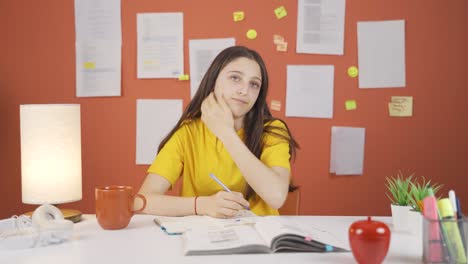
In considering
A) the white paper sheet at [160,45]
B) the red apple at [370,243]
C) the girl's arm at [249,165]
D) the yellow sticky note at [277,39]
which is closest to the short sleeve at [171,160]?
the girl's arm at [249,165]

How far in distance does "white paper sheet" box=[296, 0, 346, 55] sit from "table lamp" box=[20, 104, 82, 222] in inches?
55.6

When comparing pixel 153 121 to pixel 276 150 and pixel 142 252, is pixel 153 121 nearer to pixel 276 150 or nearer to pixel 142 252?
pixel 276 150

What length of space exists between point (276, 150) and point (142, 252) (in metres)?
0.84

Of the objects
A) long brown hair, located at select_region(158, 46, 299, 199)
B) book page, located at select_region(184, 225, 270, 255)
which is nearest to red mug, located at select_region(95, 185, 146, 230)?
book page, located at select_region(184, 225, 270, 255)

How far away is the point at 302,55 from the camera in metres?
2.94

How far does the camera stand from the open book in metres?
1.12

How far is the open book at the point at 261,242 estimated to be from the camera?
1.12 m

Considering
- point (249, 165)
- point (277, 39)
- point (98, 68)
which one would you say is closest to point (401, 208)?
point (249, 165)

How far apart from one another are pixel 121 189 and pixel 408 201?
75 centimetres

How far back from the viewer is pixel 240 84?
1925 mm

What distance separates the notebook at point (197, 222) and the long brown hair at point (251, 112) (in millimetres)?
430

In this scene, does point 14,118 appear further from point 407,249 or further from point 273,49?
point 407,249

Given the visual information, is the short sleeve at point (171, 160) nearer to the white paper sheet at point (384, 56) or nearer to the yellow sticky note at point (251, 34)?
the yellow sticky note at point (251, 34)

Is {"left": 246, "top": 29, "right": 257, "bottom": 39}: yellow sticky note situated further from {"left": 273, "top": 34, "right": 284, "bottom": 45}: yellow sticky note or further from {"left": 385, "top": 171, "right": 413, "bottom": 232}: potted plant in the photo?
{"left": 385, "top": 171, "right": 413, "bottom": 232}: potted plant
